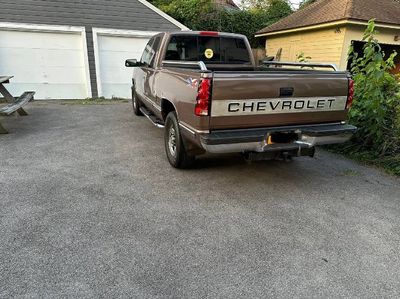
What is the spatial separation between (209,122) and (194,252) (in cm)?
139

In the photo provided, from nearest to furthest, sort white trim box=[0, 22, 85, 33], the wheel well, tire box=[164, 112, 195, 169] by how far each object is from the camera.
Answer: tire box=[164, 112, 195, 169]
the wheel well
white trim box=[0, 22, 85, 33]

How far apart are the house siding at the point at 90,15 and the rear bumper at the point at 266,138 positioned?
8.56 m

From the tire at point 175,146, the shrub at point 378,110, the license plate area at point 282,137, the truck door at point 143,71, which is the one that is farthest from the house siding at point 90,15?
the license plate area at point 282,137

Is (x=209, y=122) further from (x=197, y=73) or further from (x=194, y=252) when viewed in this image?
(x=194, y=252)

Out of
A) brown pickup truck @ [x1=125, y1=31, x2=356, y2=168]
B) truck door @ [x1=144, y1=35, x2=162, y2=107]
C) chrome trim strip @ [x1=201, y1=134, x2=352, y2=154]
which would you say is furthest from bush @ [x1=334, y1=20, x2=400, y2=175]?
truck door @ [x1=144, y1=35, x2=162, y2=107]

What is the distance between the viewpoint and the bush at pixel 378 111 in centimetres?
507

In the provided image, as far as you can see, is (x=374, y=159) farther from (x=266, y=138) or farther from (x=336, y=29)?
(x=336, y=29)

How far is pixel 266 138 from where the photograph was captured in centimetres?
356

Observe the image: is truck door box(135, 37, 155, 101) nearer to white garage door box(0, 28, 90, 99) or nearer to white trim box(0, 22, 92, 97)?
white trim box(0, 22, 92, 97)

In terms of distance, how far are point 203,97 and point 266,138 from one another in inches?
34.4

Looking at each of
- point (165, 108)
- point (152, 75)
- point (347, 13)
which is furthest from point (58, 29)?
point (347, 13)

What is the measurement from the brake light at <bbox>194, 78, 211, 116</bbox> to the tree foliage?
11457 mm

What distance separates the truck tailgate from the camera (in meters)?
3.34

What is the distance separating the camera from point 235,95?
336 centimetres
